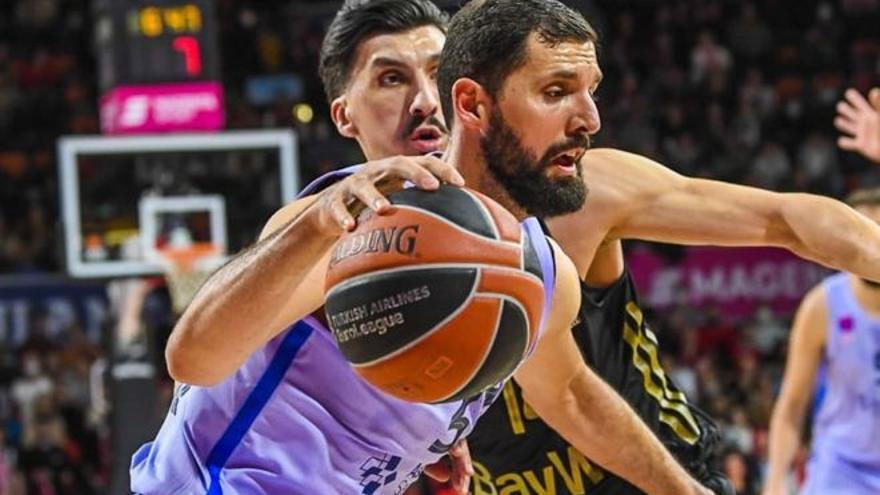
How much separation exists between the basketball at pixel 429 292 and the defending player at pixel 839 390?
4.09 metres

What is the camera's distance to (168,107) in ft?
37.4

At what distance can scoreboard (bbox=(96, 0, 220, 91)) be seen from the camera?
446 inches

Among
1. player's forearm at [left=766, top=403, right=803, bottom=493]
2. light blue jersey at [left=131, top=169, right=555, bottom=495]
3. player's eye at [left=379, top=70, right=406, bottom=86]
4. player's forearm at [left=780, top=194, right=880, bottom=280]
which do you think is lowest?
player's forearm at [left=766, top=403, right=803, bottom=493]

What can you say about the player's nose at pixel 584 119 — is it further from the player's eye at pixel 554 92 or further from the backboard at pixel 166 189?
the backboard at pixel 166 189

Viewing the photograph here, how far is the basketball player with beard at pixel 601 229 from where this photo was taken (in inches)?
148

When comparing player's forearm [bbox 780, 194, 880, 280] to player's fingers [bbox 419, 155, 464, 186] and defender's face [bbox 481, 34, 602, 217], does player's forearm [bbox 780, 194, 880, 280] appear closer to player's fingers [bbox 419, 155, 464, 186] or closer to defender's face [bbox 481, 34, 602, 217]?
defender's face [bbox 481, 34, 602, 217]

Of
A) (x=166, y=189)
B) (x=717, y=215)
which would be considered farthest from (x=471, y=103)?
(x=166, y=189)

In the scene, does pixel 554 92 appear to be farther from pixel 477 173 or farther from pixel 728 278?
pixel 728 278

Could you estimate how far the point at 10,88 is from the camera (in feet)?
55.7

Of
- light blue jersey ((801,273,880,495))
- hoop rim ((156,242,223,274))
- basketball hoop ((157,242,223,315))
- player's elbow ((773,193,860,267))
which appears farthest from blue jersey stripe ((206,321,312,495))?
hoop rim ((156,242,223,274))

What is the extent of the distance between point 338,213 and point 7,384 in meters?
11.4

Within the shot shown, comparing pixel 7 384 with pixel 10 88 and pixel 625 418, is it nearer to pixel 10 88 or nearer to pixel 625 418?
pixel 10 88

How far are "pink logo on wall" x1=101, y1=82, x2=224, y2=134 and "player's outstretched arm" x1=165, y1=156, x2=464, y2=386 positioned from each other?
340 inches

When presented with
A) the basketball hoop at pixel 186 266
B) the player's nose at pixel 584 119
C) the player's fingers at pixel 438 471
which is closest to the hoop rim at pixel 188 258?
the basketball hoop at pixel 186 266
